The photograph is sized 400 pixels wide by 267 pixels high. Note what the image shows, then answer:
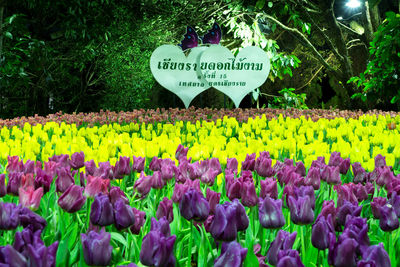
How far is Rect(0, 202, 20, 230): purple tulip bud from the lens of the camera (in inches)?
55.6

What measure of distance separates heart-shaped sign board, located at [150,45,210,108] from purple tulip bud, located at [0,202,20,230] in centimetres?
709

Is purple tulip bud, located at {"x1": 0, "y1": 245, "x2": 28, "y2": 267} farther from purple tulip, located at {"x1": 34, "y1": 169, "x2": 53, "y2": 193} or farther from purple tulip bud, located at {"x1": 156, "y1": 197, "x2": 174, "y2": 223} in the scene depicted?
purple tulip, located at {"x1": 34, "y1": 169, "x2": 53, "y2": 193}

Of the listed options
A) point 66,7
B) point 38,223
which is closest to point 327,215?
point 38,223

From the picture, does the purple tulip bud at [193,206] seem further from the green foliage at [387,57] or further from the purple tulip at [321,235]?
the green foliage at [387,57]

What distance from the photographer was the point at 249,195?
1.68 meters

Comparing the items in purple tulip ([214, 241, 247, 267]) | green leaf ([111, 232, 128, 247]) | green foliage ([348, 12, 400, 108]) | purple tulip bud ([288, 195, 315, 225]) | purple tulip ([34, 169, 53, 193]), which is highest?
green foliage ([348, 12, 400, 108])

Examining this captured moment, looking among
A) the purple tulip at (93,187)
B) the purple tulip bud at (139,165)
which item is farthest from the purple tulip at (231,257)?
the purple tulip bud at (139,165)

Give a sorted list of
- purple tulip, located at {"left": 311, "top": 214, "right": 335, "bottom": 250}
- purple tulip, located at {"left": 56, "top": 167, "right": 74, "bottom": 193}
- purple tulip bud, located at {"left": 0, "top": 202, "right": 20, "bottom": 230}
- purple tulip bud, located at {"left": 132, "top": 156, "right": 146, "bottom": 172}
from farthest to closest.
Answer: purple tulip bud, located at {"left": 132, "top": 156, "right": 146, "bottom": 172} → purple tulip, located at {"left": 56, "top": 167, "right": 74, "bottom": 193} → purple tulip bud, located at {"left": 0, "top": 202, "right": 20, "bottom": 230} → purple tulip, located at {"left": 311, "top": 214, "right": 335, "bottom": 250}

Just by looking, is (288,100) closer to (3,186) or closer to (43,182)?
(43,182)

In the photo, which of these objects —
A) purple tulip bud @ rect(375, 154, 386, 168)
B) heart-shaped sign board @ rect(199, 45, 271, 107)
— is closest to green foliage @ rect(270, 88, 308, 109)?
heart-shaped sign board @ rect(199, 45, 271, 107)

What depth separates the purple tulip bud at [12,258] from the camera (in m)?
1.01

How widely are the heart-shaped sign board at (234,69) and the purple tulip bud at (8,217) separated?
7.21 meters

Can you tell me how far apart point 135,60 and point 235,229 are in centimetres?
1020

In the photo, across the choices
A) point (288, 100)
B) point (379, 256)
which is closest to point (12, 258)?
point (379, 256)
